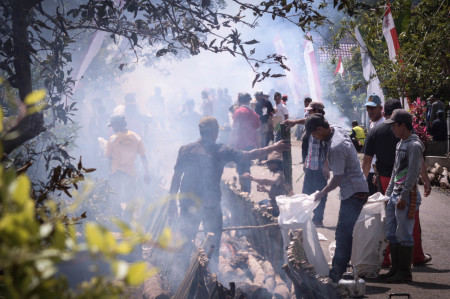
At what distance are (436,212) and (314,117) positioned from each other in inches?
211

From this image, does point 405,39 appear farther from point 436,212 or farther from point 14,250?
point 14,250

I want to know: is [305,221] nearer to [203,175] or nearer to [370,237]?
[370,237]

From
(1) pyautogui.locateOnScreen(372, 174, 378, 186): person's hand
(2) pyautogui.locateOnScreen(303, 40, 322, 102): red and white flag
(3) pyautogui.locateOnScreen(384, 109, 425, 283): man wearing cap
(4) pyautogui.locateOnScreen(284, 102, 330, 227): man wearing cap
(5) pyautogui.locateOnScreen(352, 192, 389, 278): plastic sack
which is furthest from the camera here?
(2) pyautogui.locateOnScreen(303, 40, 322, 102): red and white flag

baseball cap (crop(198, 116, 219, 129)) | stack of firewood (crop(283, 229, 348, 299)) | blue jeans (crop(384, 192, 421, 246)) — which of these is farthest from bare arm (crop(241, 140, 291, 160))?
blue jeans (crop(384, 192, 421, 246))

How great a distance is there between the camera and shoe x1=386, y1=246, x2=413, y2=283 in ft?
16.8

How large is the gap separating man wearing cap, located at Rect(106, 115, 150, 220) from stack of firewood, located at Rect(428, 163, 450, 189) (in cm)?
763

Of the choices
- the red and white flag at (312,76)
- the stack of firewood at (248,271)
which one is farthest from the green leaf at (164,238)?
the red and white flag at (312,76)

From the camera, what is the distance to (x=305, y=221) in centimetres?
525

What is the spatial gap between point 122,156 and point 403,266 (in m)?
5.77

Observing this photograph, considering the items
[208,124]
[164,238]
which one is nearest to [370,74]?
[208,124]

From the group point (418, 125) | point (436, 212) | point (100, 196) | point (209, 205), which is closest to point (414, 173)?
point (209, 205)

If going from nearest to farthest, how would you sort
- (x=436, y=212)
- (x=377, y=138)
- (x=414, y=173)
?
(x=414, y=173)
(x=377, y=138)
(x=436, y=212)

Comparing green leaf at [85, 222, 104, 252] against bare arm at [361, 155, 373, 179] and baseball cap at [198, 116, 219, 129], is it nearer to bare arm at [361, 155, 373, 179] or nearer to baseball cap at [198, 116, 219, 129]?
baseball cap at [198, 116, 219, 129]

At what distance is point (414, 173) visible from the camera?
A: 498cm
